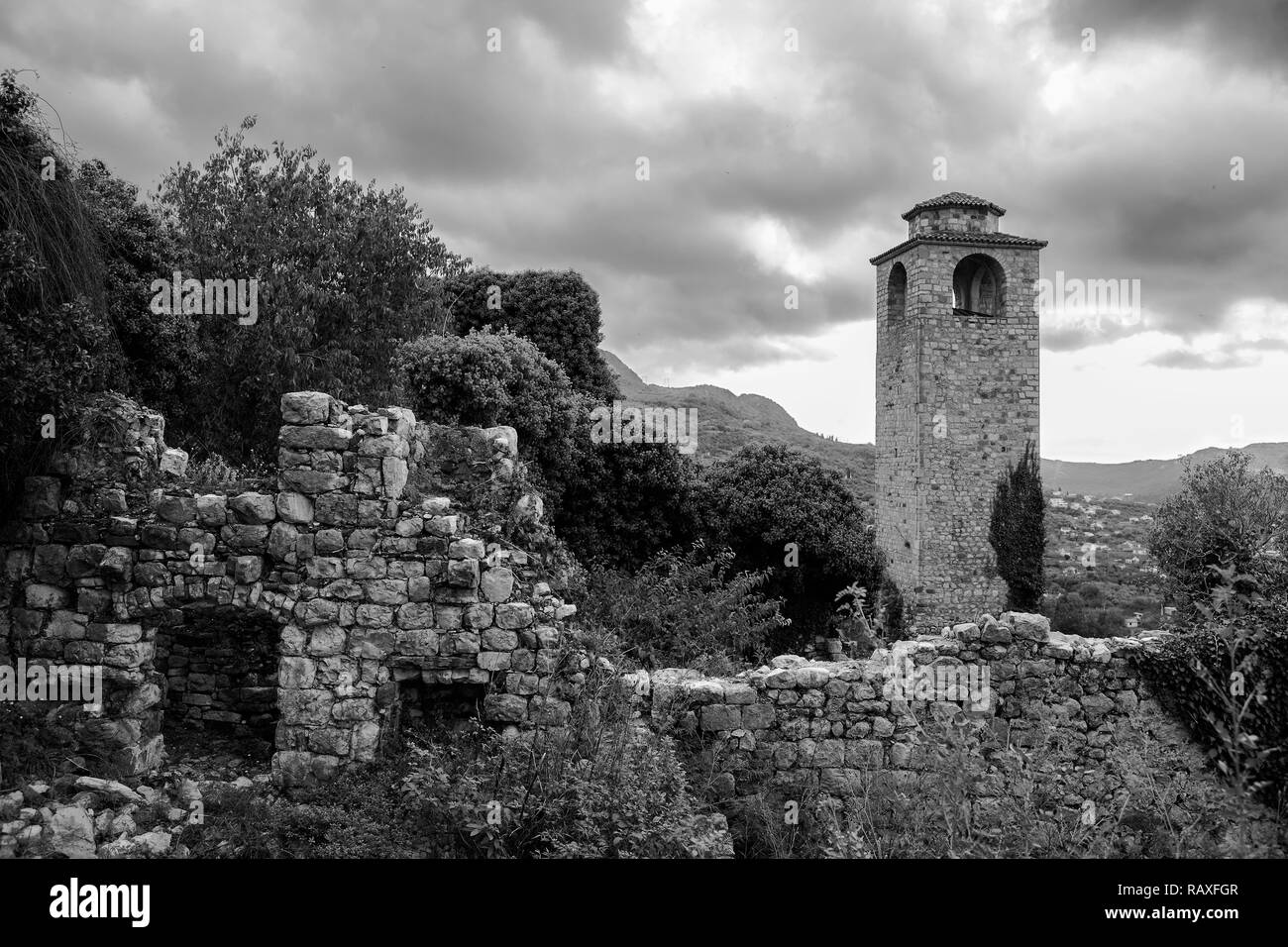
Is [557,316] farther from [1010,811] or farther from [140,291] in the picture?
[1010,811]

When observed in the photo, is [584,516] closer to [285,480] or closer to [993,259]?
[285,480]

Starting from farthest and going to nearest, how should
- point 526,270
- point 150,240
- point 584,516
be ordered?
point 526,270, point 584,516, point 150,240

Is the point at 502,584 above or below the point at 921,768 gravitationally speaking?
above

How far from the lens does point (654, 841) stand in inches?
242

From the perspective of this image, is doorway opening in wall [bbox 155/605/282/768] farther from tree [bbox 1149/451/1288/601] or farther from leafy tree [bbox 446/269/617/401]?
tree [bbox 1149/451/1288/601]

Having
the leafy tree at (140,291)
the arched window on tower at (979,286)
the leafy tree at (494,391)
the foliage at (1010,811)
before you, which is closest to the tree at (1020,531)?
the arched window on tower at (979,286)

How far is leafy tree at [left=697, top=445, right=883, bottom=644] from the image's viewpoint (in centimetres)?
2123

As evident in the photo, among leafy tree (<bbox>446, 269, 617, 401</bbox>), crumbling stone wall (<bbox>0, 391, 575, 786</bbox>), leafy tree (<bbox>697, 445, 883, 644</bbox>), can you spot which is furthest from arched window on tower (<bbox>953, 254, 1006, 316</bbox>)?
crumbling stone wall (<bbox>0, 391, 575, 786</bbox>)

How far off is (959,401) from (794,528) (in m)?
11.6

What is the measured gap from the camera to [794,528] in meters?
21.2

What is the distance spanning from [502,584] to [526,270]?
1696 centimetres

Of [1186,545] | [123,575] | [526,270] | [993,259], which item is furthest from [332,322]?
[993,259]

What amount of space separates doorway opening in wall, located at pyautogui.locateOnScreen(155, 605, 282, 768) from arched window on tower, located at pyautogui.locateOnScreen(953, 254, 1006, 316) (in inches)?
1047

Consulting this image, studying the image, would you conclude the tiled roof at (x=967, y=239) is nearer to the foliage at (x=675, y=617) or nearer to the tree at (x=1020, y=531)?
the tree at (x=1020, y=531)
